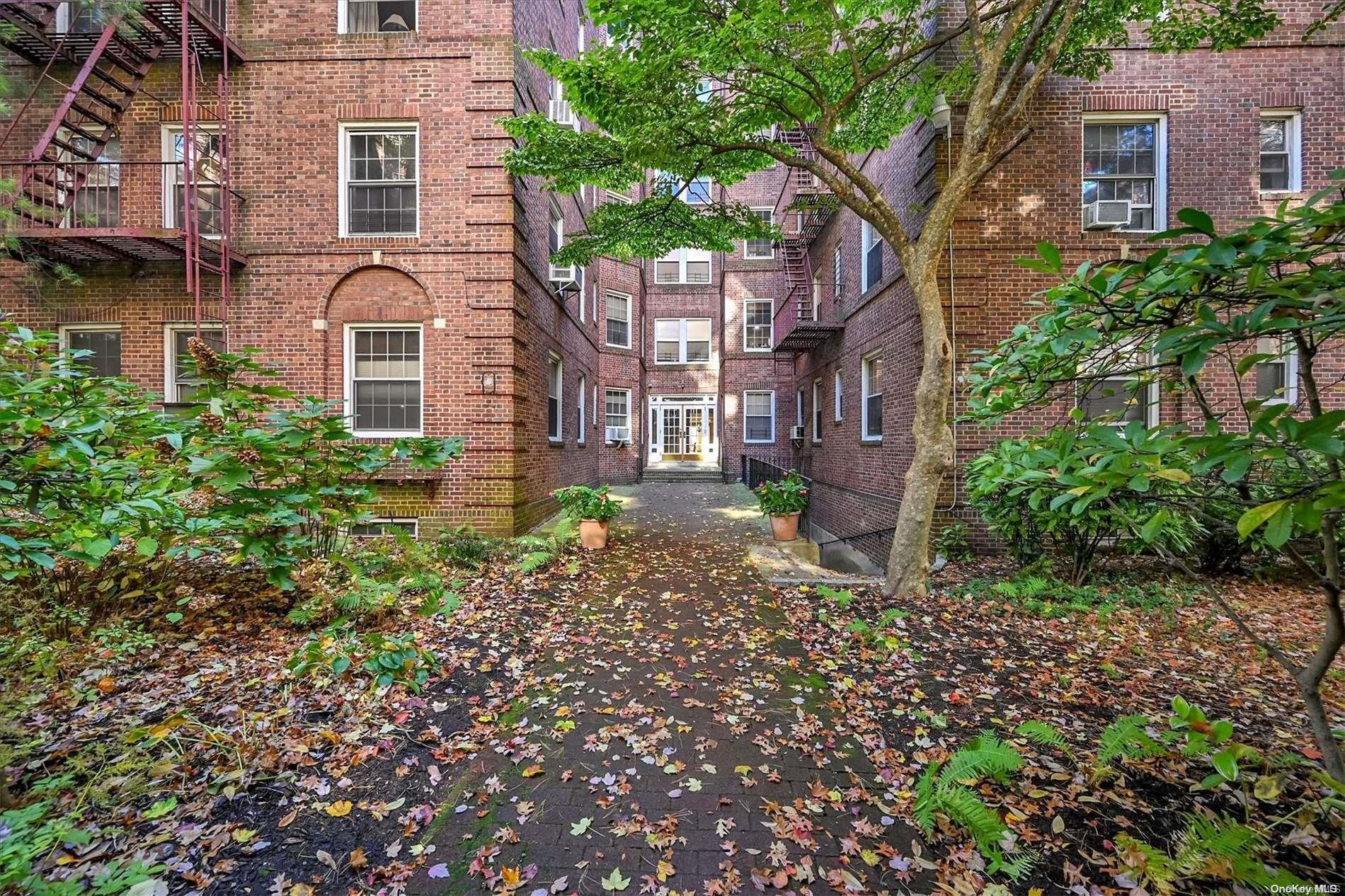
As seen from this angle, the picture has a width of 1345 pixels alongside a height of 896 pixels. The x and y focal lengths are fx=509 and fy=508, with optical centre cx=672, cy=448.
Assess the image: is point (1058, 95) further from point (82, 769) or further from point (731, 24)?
point (82, 769)

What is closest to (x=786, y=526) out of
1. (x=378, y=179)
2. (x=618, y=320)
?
(x=378, y=179)

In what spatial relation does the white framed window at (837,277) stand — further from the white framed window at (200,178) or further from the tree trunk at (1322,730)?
the white framed window at (200,178)

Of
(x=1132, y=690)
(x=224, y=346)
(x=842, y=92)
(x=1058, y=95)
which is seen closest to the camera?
(x=1132, y=690)

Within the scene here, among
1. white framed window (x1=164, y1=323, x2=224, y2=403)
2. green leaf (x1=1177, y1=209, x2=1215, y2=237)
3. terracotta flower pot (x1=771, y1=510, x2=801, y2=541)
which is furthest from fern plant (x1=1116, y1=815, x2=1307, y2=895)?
white framed window (x1=164, y1=323, x2=224, y2=403)

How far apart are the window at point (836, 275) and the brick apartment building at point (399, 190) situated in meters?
2.51

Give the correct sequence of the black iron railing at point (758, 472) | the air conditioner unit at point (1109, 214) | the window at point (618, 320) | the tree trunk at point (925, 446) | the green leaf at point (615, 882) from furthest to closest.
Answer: the window at point (618, 320), the black iron railing at point (758, 472), the air conditioner unit at point (1109, 214), the tree trunk at point (925, 446), the green leaf at point (615, 882)

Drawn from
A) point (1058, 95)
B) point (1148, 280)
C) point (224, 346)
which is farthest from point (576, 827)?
point (1058, 95)

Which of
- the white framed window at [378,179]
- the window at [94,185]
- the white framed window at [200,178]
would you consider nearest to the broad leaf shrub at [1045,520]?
the white framed window at [378,179]

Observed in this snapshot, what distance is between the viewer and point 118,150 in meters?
7.62

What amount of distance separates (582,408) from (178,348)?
25.2 ft

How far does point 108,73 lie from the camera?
24.2ft

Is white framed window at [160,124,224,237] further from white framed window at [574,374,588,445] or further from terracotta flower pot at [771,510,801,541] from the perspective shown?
terracotta flower pot at [771,510,801,541]

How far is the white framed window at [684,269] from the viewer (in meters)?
19.4

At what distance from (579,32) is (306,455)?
14225 millimetres
